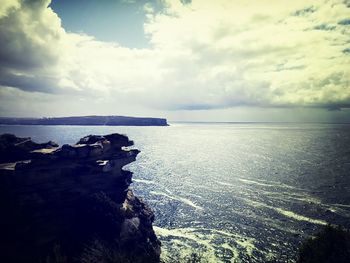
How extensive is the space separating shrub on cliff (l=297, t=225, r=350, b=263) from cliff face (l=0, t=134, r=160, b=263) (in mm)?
29794

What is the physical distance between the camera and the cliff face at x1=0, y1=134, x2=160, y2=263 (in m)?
49.4

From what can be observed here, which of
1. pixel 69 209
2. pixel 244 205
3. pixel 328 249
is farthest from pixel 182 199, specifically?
pixel 328 249

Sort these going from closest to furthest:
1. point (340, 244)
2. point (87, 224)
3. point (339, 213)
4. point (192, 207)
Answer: point (340, 244)
point (87, 224)
point (339, 213)
point (192, 207)

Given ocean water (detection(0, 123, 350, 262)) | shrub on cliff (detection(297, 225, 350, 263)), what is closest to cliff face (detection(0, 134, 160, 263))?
ocean water (detection(0, 123, 350, 262))

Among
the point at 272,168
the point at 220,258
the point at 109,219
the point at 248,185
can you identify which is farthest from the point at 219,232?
the point at 272,168

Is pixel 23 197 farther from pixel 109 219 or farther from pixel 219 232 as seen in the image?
pixel 219 232

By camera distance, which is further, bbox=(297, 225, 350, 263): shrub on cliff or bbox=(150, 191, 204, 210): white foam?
bbox=(150, 191, 204, 210): white foam

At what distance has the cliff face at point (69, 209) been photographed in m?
49.4

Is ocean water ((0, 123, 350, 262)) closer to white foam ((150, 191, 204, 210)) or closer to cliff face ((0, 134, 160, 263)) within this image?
white foam ((150, 191, 204, 210))

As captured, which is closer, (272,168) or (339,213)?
(339,213)

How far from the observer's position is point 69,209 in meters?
58.1

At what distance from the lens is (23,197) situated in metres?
52.4

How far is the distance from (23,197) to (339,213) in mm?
84251

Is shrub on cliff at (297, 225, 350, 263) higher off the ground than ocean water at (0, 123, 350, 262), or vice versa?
shrub on cliff at (297, 225, 350, 263)
